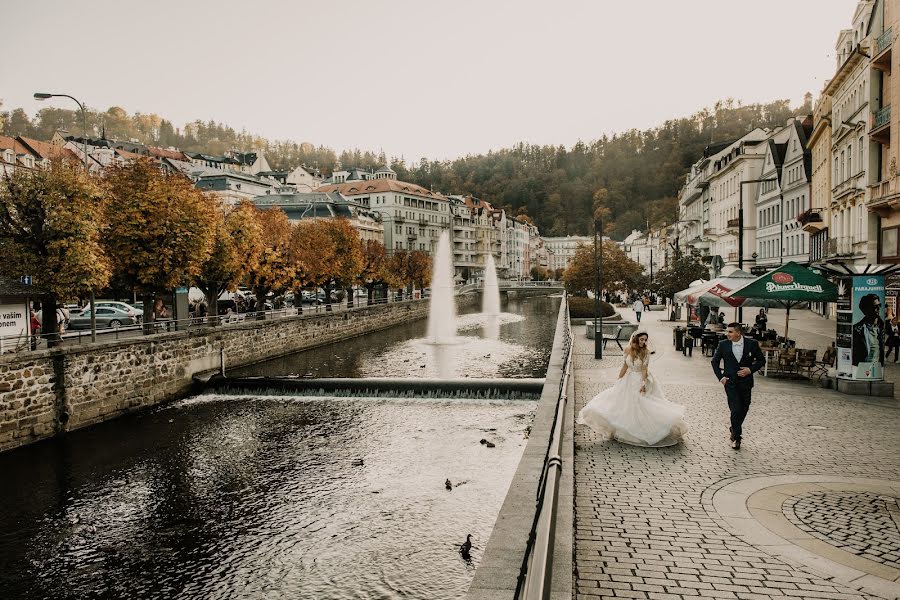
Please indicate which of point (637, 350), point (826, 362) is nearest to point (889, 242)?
point (826, 362)

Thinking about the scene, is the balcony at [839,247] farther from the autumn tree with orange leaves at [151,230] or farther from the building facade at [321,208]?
the building facade at [321,208]

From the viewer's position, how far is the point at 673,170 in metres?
156

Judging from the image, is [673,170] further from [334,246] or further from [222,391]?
[222,391]

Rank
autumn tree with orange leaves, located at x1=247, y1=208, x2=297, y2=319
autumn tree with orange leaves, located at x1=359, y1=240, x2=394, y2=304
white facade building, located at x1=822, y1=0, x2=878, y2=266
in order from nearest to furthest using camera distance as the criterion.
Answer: white facade building, located at x1=822, y1=0, x2=878, y2=266, autumn tree with orange leaves, located at x1=247, y1=208, x2=297, y2=319, autumn tree with orange leaves, located at x1=359, y1=240, x2=394, y2=304

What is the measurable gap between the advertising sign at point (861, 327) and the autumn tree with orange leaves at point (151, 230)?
25.4m

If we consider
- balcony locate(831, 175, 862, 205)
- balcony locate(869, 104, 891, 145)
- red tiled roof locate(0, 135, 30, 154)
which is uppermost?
red tiled roof locate(0, 135, 30, 154)

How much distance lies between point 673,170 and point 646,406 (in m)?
157

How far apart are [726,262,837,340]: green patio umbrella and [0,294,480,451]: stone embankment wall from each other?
844 inches

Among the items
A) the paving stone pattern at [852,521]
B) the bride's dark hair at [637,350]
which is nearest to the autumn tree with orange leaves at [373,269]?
the bride's dark hair at [637,350]

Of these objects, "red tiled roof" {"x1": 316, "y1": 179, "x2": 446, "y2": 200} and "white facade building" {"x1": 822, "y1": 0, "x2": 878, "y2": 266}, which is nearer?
"white facade building" {"x1": 822, "y1": 0, "x2": 878, "y2": 266}

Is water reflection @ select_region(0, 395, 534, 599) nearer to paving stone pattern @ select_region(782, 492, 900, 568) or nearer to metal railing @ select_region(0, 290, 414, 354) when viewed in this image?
metal railing @ select_region(0, 290, 414, 354)

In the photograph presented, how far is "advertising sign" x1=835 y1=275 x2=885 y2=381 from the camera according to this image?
1602 cm

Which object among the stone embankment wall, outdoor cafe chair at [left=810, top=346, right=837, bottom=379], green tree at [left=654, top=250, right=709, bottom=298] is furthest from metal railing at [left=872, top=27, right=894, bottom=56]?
the stone embankment wall

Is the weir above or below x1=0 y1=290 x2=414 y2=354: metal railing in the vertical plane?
below
